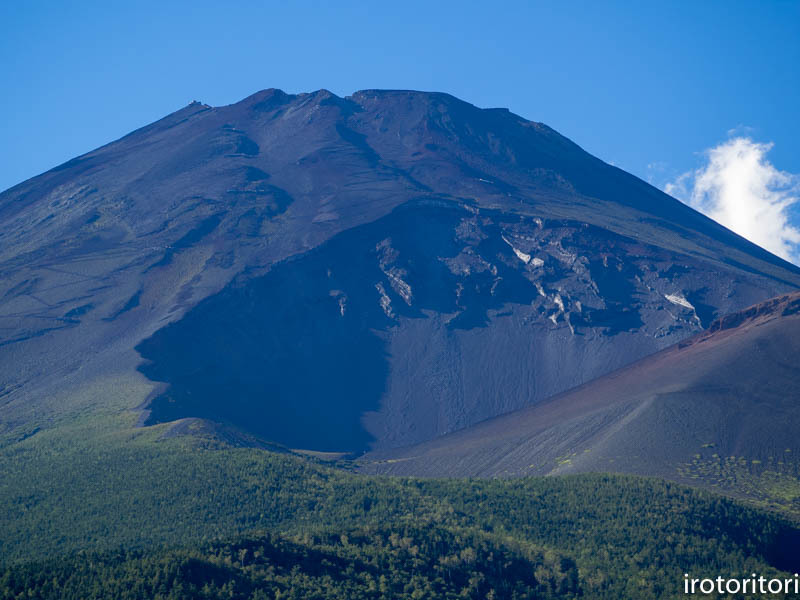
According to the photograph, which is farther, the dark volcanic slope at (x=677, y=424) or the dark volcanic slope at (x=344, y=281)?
the dark volcanic slope at (x=344, y=281)

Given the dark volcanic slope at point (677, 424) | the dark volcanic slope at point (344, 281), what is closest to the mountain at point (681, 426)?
the dark volcanic slope at point (677, 424)

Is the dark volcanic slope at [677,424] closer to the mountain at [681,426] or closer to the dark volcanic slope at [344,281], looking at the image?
the mountain at [681,426]

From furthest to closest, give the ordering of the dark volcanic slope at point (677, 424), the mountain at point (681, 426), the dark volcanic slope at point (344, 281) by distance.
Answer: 1. the dark volcanic slope at point (344, 281)
2. the dark volcanic slope at point (677, 424)
3. the mountain at point (681, 426)

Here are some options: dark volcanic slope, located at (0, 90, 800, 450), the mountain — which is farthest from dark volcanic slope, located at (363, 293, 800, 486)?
dark volcanic slope, located at (0, 90, 800, 450)

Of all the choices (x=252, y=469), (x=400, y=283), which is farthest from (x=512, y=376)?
(x=252, y=469)

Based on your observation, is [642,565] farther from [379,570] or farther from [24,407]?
[24,407]

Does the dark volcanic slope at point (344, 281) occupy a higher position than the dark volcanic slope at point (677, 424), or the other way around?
the dark volcanic slope at point (344, 281)
